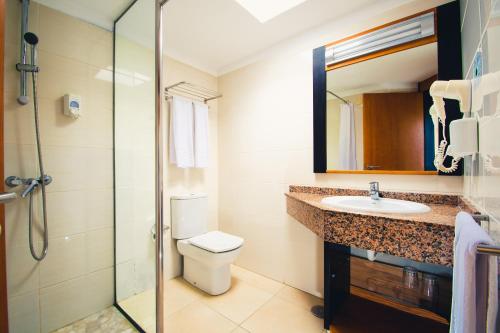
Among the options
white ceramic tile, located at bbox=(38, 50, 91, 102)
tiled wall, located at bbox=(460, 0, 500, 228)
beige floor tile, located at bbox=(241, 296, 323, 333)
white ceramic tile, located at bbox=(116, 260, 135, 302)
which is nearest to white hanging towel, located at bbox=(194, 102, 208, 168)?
white ceramic tile, located at bbox=(38, 50, 91, 102)

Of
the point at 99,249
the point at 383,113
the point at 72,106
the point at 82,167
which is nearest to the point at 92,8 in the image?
the point at 72,106

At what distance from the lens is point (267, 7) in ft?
5.14

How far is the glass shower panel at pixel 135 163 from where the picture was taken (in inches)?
50.8

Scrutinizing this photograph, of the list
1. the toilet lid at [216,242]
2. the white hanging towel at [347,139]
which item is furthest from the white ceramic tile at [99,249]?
the white hanging towel at [347,139]

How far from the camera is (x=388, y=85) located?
1.48 metres

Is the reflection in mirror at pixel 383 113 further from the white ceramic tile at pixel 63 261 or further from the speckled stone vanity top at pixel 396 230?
the white ceramic tile at pixel 63 261

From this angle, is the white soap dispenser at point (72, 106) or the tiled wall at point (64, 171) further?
the white soap dispenser at point (72, 106)

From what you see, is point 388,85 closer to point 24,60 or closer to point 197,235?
point 197,235

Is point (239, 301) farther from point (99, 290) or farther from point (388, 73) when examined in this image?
point (388, 73)

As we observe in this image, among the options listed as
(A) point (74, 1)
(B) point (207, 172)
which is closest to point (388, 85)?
(B) point (207, 172)

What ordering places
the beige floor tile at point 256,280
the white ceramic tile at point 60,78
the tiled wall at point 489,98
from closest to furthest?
the tiled wall at point 489,98
the white ceramic tile at point 60,78
the beige floor tile at point 256,280

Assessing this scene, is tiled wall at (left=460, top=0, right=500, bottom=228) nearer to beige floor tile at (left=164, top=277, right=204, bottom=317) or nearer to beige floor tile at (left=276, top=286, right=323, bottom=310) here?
beige floor tile at (left=276, top=286, right=323, bottom=310)

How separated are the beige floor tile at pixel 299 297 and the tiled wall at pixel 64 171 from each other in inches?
53.1

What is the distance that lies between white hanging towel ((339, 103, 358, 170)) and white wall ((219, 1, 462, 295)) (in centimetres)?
10
